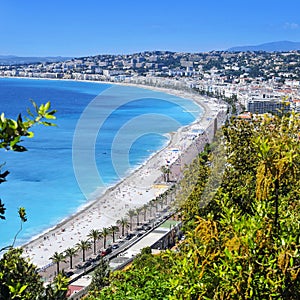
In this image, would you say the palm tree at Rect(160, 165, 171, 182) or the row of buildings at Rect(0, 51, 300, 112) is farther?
the row of buildings at Rect(0, 51, 300, 112)

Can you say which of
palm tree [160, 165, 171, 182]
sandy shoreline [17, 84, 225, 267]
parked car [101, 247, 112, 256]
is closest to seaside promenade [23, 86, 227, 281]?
sandy shoreline [17, 84, 225, 267]

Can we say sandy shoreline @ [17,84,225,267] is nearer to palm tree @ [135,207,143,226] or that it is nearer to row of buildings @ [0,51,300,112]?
palm tree @ [135,207,143,226]

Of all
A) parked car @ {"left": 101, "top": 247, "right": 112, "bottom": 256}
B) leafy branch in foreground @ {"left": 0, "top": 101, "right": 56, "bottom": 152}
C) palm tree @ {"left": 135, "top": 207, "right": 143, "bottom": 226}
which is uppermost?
leafy branch in foreground @ {"left": 0, "top": 101, "right": 56, "bottom": 152}

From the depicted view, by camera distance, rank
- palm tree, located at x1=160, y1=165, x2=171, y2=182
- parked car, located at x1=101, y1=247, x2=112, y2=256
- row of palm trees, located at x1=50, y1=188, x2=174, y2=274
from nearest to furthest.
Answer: row of palm trees, located at x1=50, y1=188, x2=174, y2=274, parked car, located at x1=101, y1=247, x2=112, y2=256, palm tree, located at x1=160, y1=165, x2=171, y2=182

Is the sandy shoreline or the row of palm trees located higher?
the row of palm trees

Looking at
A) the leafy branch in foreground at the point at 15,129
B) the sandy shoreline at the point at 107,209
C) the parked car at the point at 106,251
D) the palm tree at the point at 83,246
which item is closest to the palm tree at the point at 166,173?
the sandy shoreline at the point at 107,209

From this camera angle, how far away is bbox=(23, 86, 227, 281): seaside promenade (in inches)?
704

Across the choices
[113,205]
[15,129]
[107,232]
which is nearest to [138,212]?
[113,205]

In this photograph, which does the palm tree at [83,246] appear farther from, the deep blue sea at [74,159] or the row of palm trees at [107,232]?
the deep blue sea at [74,159]

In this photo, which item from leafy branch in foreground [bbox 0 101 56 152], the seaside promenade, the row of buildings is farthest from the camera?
the row of buildings

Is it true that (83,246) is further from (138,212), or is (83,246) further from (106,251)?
(138,212)

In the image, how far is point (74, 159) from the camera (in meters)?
36.0

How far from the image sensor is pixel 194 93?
85.1 m

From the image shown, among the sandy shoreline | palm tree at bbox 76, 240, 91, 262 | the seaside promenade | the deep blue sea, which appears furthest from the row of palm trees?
the deep blue sea
